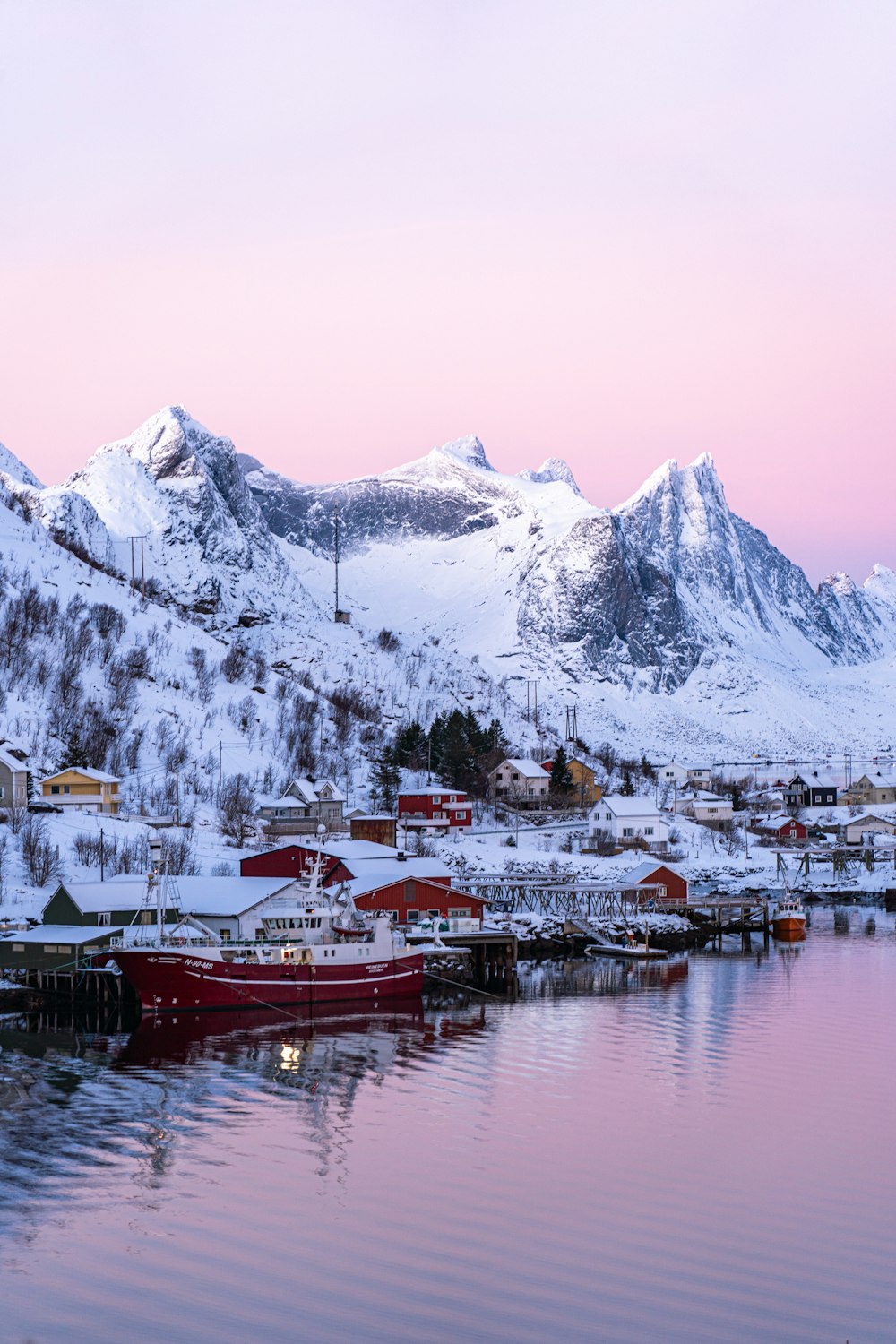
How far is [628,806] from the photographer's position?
119062mm

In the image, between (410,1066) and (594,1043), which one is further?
(594,1043)

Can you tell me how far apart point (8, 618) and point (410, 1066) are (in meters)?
97.4

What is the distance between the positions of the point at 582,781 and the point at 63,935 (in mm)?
96941

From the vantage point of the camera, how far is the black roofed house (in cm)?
18112

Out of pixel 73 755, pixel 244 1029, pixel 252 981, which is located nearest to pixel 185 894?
pixel 252 981

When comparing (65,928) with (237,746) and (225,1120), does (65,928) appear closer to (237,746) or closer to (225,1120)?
(225,1120)

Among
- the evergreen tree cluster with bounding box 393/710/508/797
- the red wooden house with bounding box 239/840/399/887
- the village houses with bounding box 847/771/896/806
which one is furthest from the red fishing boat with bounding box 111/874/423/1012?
the village houses with bounding box 847/771/896/806

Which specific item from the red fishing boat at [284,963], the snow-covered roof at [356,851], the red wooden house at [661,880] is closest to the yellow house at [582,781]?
the red wooden house at [661,880]

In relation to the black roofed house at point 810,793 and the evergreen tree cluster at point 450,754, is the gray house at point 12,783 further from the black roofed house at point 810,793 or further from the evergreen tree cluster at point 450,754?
the black roofed house at point 810,793

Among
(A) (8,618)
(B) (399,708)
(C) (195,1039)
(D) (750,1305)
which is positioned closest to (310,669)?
(B) (399,708)

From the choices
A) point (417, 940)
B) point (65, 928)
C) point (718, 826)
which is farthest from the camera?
point (718, 826)

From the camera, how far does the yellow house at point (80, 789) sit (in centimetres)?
9850

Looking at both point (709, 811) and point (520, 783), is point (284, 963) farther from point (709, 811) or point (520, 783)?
point (709, 811)

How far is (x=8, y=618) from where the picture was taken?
136 m
